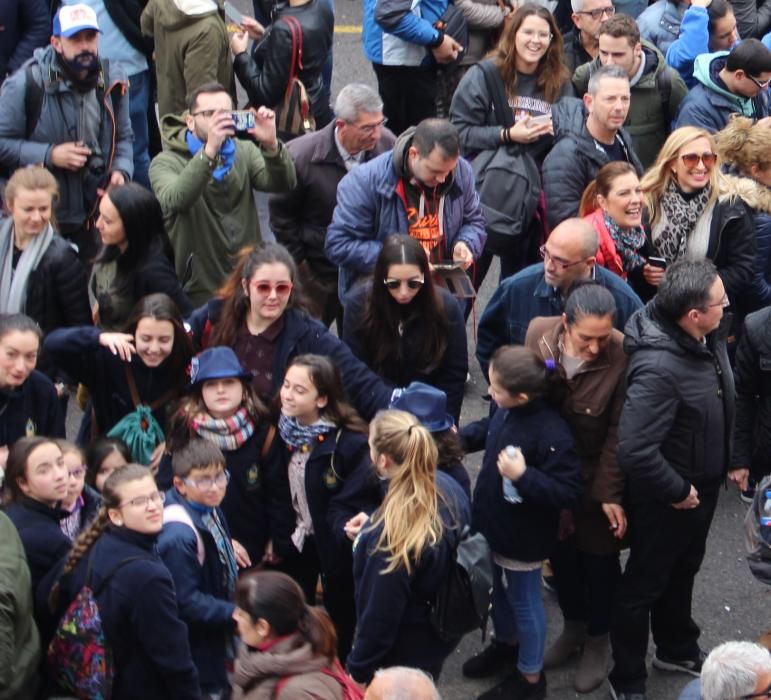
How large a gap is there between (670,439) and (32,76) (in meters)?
3.77

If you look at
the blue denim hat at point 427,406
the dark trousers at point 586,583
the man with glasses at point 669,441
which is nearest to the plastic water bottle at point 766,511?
the man with glasses at point 669,441

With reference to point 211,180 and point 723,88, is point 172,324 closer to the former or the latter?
point 211,180

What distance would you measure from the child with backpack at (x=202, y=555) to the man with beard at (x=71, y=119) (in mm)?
2548

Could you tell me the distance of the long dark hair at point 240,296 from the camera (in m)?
5.73

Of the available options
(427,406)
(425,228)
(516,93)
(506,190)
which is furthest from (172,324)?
(516,93)

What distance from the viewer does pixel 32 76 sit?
275 inches

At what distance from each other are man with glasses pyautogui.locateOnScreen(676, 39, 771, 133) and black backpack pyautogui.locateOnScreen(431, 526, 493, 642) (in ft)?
12.7

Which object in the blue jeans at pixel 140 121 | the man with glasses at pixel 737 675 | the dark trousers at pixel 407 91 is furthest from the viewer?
the dark trousers at pixel 407 91

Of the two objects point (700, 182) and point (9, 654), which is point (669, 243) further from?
point (9, 654)

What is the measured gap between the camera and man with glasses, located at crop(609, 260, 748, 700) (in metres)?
5.18

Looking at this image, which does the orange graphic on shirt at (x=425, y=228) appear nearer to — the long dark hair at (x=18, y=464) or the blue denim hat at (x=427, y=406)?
the blue denim hat at (x=427, y=406)

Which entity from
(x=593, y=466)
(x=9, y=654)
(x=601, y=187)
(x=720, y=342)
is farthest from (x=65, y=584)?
(x=601, y=187)

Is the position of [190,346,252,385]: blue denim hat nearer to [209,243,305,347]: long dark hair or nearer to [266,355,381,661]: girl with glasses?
[266,355,381,661]: girl with glasses

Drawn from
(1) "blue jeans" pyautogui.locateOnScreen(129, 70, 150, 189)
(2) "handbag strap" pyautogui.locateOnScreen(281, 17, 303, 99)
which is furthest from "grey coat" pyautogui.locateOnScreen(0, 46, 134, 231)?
(1) "blue jeans" pyautogui.locateOnScreen(129, 70, 150, 189)
